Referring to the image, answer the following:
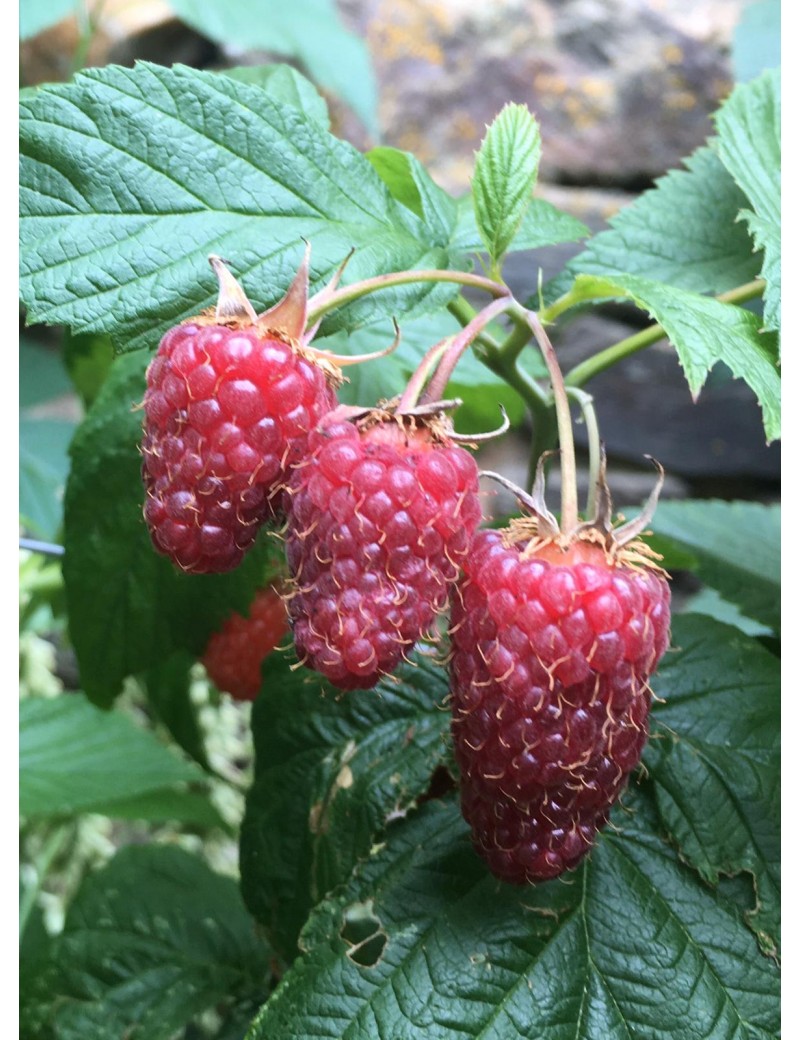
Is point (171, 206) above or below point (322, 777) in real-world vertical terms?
above

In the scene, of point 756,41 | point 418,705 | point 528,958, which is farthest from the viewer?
point 756,41

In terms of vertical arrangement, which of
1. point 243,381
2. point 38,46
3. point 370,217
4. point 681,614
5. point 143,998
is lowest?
point 143,998

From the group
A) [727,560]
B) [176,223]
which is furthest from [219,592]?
[727,560]

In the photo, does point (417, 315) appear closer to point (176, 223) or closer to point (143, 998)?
point (176, 223)

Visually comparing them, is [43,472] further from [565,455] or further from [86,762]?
[565,455]

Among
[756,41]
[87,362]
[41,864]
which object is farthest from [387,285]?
[41,864]

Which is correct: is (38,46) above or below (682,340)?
above

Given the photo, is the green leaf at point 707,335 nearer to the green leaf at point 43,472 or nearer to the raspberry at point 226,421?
the raspberry at point 226,421
